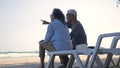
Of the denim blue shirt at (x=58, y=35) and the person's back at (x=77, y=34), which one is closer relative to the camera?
the denim blue shirt at (x=58, y=35)

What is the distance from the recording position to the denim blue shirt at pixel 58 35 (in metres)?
7.95

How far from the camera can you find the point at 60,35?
8.18 meters

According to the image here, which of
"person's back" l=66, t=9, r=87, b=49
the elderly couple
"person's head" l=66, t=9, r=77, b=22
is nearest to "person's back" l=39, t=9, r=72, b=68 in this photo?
the elderly couple

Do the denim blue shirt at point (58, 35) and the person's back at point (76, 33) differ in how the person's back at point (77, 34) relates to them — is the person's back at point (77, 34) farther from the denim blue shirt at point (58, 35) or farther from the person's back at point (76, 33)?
the denim blue shirt at point (58, 35)

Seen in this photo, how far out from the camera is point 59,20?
8.38m

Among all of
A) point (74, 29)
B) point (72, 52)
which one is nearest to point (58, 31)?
point (74, 29)

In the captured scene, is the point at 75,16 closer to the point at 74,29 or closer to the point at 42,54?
the point at 74,29

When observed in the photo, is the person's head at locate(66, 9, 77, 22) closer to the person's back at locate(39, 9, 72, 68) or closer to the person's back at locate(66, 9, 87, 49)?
the person's back at locate(66, 9, 87, 49)

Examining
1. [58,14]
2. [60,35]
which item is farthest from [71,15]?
[60,35]

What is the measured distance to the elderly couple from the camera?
7934 millimetres

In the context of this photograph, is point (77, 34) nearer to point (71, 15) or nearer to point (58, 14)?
point (71, 15)

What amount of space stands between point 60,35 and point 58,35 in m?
0.04

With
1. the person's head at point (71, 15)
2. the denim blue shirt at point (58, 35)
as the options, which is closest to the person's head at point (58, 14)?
the denim blue shirt at point (58, 35)

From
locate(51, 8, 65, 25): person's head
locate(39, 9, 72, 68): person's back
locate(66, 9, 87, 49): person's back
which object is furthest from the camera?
locate(66, 9, 87, 49): person's back
